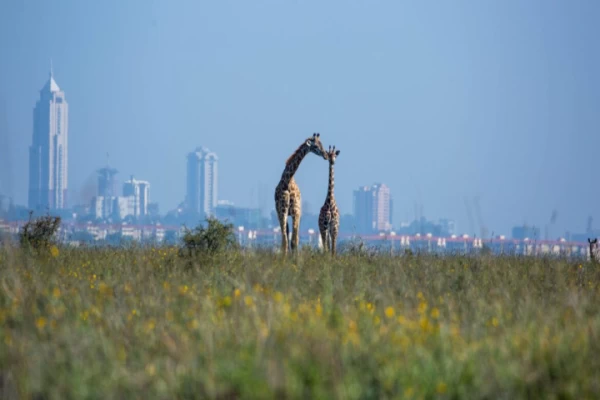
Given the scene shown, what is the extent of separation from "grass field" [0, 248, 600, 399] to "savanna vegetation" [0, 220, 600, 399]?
0.02 metres

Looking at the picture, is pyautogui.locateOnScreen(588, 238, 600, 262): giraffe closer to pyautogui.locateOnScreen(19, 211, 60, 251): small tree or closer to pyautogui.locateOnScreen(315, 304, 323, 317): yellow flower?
pyautogui.locateOnScreen(19, 211, 60, 251): small tree

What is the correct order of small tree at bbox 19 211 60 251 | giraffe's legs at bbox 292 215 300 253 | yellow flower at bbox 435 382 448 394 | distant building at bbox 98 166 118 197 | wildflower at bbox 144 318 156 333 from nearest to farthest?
yellow flower at bbox 435 382 448 394 → wildflower at bbox 144 318 156 333 → small tree at bbox 19 211 60 251 → giraffe's legs at bbox 292 215 300 253 → distant building at bbox 98 166 118 197

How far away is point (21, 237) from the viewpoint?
18.7 metres

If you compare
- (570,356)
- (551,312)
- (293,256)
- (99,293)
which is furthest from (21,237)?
(570,356)

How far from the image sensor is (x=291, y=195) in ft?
61.6

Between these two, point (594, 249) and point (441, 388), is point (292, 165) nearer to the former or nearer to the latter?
point (594, 249)

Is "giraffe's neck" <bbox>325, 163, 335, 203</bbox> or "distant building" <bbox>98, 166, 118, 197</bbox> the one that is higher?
"distant building" <bbox>98, 166, 118, 197</bbox>

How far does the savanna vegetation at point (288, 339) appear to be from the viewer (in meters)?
7.07

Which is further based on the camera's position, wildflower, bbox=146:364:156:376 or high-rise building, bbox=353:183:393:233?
high-rise building, bbox=353:183:393:233

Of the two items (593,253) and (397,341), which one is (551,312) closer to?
(397,341)

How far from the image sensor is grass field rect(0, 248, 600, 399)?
7066 mm

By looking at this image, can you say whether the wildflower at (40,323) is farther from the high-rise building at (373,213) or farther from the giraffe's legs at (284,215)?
the high-rise building at (373,213)

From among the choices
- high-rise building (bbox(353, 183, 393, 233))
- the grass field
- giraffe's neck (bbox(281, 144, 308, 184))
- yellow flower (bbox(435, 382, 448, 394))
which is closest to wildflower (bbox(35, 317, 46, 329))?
the grass field

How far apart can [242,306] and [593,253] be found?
35.4 feet
